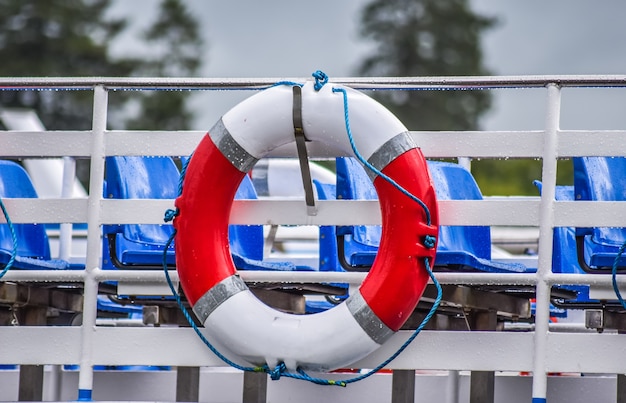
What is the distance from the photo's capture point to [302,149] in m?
3.72

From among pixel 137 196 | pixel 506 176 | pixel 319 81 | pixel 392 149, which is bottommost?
pixel 137 196

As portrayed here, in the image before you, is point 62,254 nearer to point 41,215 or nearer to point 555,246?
point 41,215

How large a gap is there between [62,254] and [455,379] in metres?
1.66

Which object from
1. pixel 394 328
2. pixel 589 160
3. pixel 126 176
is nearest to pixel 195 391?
pixel 126 176

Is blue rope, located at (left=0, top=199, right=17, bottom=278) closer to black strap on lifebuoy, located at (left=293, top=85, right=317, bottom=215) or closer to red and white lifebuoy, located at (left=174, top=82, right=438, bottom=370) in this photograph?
red and white lifebuoy, located at (left=174, top=82, right=438, bottom=370)

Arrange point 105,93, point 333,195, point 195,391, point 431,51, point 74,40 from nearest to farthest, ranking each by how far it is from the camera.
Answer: point 105,93
point 195,391
point 333,195
point 74,40
point 431,51

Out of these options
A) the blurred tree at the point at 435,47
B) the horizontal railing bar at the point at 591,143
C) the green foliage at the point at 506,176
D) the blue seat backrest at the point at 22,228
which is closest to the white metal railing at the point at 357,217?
the horizontal railing bar at the point at 591,143

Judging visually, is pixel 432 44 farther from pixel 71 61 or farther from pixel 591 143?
pixel 591 143

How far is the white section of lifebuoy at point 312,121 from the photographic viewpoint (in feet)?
11.9

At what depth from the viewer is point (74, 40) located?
27781mm

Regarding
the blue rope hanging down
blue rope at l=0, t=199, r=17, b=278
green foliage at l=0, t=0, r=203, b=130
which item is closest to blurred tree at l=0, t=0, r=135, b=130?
green foliage at l=0, t=0, r=203, b=130

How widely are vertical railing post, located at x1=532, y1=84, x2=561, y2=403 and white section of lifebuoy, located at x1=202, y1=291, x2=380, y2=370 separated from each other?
1.58 ft

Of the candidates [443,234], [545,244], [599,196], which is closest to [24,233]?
[443,234]

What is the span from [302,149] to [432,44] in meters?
28.9
